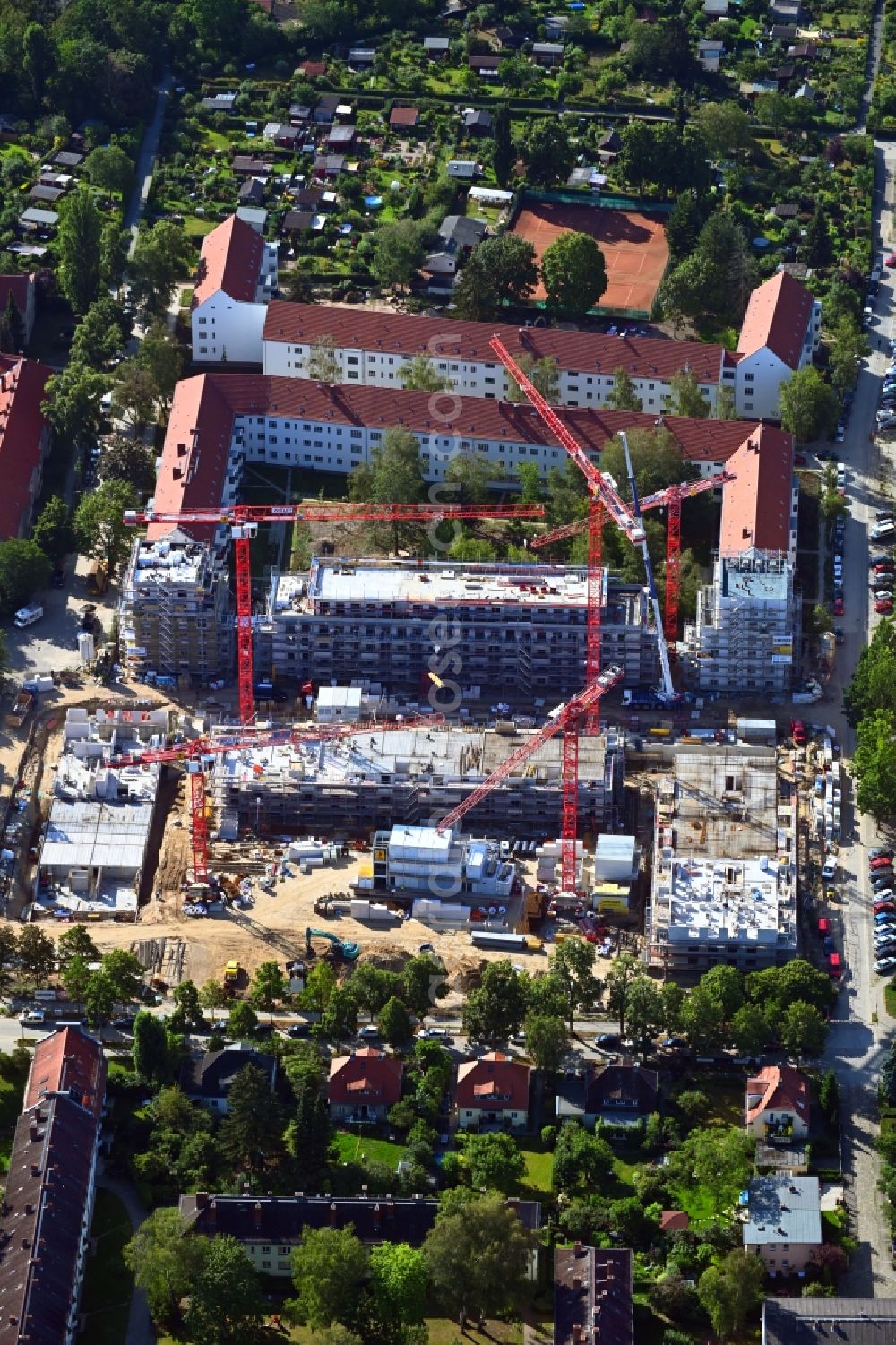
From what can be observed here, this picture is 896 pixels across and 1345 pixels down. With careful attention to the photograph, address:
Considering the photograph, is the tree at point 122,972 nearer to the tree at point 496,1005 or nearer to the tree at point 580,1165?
the tree at point 496,1005

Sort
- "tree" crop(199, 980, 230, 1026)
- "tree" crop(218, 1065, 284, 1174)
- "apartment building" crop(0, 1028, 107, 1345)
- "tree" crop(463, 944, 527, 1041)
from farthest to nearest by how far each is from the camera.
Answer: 1. "tree" crop(199, 980, 230, 1026)
2. "tree" crop(463, 944, 527, 1041)
3. "tree" crop(218, 1065, 284, 1174)
4. "apartment building" crop(0, 1028, 107, 1345)

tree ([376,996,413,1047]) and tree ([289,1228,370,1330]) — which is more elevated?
tree ([376,996,413,1047])

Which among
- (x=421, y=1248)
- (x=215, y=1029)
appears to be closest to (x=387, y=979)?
(x=215, y=1029)

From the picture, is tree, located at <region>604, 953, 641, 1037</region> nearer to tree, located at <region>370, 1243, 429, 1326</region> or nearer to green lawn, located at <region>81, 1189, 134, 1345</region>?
tree, located at <region>370, 1243, 429, 1326</region>

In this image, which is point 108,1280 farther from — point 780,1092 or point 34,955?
point 780,1092

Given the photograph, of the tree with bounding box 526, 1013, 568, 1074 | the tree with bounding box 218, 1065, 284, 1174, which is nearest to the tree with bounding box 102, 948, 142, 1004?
the tree with bounding box 218, 1065, 284, 1174

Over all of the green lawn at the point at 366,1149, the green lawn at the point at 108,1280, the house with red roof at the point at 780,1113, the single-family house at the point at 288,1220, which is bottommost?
the green lawn at the point at 108,1280

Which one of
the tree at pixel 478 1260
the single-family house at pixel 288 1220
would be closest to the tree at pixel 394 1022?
the single-family house at pixel 288 1220

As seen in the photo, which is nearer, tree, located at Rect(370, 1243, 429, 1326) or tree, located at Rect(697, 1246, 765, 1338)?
tree, located at Rect(370, 1243, 429, 1326)
